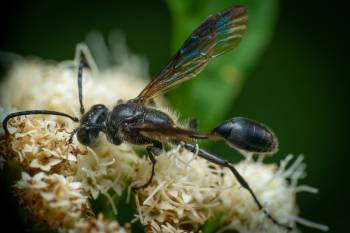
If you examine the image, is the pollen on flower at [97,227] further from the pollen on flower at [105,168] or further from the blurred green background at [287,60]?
the blurred green background at [287,60]

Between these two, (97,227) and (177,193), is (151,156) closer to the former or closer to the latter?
(177,193)

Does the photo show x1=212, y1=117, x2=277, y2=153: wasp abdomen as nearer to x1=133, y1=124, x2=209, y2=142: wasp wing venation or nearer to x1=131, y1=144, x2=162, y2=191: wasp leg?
x1=133, y1=124, x2=209, y2=142: wasp wing venation

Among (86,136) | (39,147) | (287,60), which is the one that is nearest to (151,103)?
(86,136)

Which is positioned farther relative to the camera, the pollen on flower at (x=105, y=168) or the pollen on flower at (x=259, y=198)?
the pollen on flower at (x=259, y=198)

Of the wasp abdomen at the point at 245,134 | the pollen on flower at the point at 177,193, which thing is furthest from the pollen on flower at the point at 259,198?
the wasp abdomen at the point at 245,134

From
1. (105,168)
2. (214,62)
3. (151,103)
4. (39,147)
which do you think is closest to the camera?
(39,147)

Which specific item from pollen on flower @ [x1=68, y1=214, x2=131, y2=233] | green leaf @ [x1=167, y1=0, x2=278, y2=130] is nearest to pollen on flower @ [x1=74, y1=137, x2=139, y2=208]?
pollen on flower @ [x1=68, y1=214, x2=131, y2=233]
